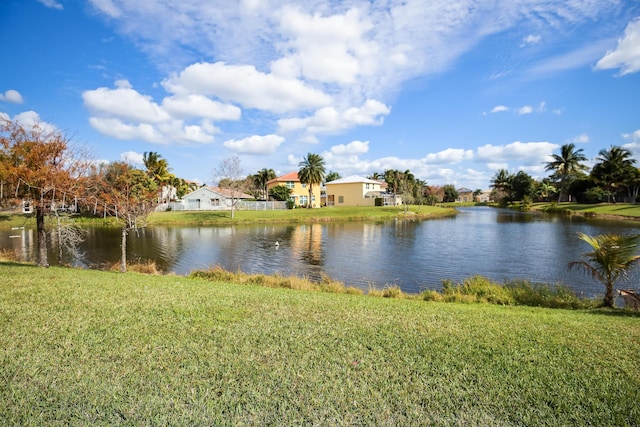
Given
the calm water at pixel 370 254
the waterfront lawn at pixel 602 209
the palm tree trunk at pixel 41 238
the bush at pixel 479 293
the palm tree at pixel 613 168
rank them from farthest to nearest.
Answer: the palm tree at pixel 613 168 → the waterfront lawn at pixel 602 209 → the calm water at pixel 370 254 → the palm tree trunk at pixel 41 238 → the bush at pixel 479 293

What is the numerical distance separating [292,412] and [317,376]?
0.80 meters

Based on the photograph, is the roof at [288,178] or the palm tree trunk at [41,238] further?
the roof at [288,178]

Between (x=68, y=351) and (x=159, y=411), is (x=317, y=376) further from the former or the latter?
(x=68, y=351)

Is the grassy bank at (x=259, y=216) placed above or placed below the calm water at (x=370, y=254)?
above

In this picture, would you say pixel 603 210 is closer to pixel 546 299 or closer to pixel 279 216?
pixel 279 216

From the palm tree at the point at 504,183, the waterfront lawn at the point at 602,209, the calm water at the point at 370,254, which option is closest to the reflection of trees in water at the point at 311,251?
the calm water at the point at 370,254

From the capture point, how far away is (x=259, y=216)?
56.4 meters

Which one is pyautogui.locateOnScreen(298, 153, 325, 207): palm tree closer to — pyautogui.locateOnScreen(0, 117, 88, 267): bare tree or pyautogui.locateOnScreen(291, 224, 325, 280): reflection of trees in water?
pyautogui.locateOnScreen(291, 224, 325, 280): reflection of trees in water

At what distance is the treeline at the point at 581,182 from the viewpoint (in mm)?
62281

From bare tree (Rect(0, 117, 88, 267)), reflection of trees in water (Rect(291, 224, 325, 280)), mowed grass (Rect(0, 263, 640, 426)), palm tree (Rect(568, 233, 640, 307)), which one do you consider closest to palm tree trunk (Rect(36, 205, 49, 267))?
bare tree (Rect(0, 117, 88, 267))

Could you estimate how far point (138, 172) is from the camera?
39.0 metres

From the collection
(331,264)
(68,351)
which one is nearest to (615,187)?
(331,264)

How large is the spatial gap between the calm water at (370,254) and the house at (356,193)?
4107 centimetres

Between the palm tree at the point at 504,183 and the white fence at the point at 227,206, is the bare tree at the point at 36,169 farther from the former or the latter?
the palm tree at the point at 504,183
